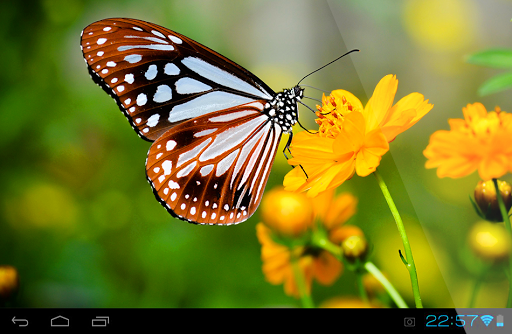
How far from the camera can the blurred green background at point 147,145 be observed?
527mm

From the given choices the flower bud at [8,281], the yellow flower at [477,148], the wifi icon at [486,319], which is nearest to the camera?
the yellow flower at [477,148]

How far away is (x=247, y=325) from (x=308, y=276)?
0.43ft

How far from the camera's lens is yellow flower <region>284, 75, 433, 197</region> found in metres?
0.47

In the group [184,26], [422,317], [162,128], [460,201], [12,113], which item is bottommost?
[422,317]

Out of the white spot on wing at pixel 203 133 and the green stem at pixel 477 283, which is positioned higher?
the white spot on wing at pixel 203 133

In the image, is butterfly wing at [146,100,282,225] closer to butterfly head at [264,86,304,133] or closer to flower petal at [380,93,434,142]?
butterfly head at [264,86,304,133]

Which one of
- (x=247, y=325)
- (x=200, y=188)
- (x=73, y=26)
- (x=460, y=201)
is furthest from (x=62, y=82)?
(x=460, y=201)

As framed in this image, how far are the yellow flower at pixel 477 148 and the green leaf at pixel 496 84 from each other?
0.03m

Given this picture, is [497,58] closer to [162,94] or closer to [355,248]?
[355,248]

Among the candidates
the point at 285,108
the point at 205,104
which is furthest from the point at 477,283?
the point at 205,104

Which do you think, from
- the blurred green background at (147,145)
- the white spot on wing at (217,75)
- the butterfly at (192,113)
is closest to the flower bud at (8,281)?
the blurred green background at (147,145)

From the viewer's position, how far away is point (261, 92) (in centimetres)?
69

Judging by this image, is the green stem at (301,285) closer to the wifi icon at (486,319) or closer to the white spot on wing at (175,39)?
the wifi icon at (486,319)

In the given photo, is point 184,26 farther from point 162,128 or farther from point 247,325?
point 247,325
